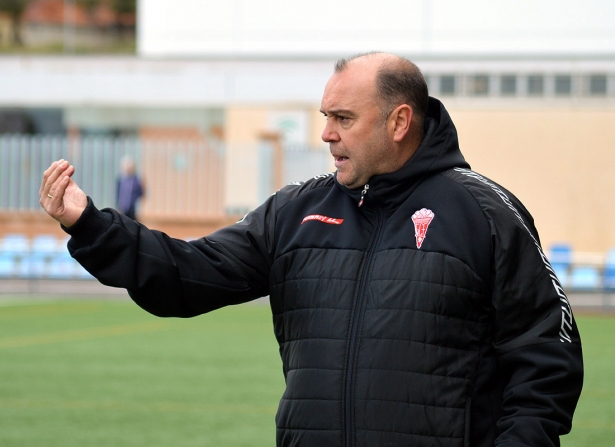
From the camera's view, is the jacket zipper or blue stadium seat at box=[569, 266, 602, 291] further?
blue stadium seat at box=[569, 266, 602, 291]

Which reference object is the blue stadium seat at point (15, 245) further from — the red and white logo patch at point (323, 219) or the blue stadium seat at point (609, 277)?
the red and white logo patch at point (323, 219)

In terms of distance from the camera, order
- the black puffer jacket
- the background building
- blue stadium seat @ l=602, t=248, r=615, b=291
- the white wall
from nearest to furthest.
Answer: the black puffer jacket
blue stadium seat @ l=602, t=248, r=615, b=291
the background building
the white wall

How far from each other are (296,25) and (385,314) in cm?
2456

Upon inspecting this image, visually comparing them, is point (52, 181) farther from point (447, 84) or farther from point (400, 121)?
point (447, 84)

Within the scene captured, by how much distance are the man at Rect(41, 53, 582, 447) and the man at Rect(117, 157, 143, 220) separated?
18.7 meters

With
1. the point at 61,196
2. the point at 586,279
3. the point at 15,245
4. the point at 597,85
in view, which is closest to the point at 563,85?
the point at 597,85

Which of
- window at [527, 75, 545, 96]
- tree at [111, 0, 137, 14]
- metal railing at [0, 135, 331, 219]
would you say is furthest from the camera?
tree at [111, 0, 137, 14]

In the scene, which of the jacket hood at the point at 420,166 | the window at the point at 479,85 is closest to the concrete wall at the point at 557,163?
the window at the point at 479,85

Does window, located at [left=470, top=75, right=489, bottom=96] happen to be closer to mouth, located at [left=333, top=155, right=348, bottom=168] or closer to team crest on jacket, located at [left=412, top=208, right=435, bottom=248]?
mouth, located at [left=333, top=155, right=348, bottom=168]

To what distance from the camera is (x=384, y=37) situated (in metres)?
26.6

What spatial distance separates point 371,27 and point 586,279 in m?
10.1

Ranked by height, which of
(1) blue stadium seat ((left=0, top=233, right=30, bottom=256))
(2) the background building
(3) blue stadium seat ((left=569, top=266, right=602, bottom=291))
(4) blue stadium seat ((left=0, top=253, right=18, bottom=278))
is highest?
(2) the background building

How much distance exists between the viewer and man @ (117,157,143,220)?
72.3 ft

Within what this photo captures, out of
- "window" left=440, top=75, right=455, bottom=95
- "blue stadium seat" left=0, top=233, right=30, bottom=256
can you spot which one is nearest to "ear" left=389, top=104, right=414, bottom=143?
"blue stadium seat" left=0, top=233, right=30, bottom=256
